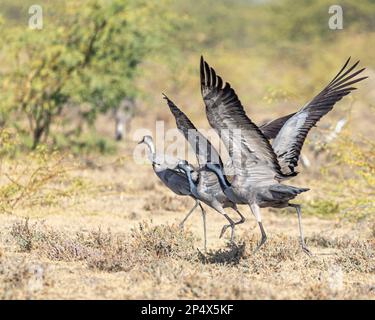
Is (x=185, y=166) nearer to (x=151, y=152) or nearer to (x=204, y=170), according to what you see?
(x=204, y=170)

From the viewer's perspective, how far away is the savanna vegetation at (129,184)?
268 inches

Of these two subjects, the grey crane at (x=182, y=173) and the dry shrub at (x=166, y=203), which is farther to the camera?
the dry shrub at (x=166, y=203)

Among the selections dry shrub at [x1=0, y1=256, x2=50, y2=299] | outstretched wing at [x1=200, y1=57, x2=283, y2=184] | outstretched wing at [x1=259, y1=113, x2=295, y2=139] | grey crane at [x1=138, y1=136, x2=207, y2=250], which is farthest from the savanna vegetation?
outstretched wing at [x1=259, y1=113, x2=295, y2=139]

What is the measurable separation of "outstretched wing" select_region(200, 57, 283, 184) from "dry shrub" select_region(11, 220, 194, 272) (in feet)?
3.45

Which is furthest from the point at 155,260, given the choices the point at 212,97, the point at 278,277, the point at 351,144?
the point at 351,144

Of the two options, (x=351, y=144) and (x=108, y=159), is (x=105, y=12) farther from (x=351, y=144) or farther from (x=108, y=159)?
(x=351, y=144)

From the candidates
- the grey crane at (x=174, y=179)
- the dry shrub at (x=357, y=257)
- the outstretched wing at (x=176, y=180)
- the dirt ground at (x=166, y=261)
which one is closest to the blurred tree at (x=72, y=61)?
the dirt ground at (x=166, y=261)

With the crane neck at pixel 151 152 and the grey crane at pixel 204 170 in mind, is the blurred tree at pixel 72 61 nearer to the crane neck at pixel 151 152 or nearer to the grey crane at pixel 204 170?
the crane neck at pixel 151 152

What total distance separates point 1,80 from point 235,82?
18.8m

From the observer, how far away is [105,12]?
618 inches

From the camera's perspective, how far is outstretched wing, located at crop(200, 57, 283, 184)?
7117 mm

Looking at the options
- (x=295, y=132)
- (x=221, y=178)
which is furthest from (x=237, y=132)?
(x=295, y=132)

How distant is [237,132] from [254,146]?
0.31m

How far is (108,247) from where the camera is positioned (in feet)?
25.8
